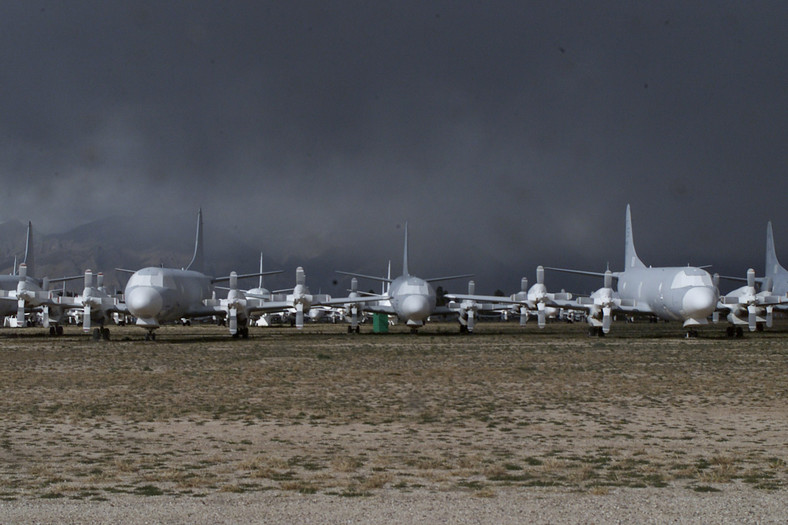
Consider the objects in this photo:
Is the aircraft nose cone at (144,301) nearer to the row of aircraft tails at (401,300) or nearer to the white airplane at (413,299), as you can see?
the row of aircraft tails at (401,300)

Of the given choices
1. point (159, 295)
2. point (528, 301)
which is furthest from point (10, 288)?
point (528, 301)

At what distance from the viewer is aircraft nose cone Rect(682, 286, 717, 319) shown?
1635 inches

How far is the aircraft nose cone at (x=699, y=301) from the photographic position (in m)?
41.5

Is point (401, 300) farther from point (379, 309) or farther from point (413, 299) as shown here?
point (379, 309)

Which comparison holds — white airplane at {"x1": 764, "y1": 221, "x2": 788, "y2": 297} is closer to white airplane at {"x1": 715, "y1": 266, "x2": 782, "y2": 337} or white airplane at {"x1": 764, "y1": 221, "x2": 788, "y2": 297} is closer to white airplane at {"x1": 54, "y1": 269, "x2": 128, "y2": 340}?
white airplane at {"x1": 715, "y1": 266, "x2": 782, "y2": 337}

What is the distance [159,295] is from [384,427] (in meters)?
30.2

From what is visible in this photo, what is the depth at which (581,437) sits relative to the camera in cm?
1254

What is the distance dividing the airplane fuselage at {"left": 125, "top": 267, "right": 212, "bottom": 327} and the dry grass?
1348 cm

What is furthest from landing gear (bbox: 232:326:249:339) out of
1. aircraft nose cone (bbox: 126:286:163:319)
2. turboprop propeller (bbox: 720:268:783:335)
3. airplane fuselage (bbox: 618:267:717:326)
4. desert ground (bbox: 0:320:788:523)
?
turboprop propeller (bbox: 720:268:783:335)

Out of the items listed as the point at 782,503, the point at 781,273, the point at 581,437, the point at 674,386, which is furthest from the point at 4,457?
the point at 781,273

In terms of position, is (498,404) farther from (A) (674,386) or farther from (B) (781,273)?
Answer: (B) (781,273)

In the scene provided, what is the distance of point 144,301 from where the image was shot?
40.8 m

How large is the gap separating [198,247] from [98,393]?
42.0m

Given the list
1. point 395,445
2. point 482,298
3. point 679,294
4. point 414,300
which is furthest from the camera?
point 482,298
